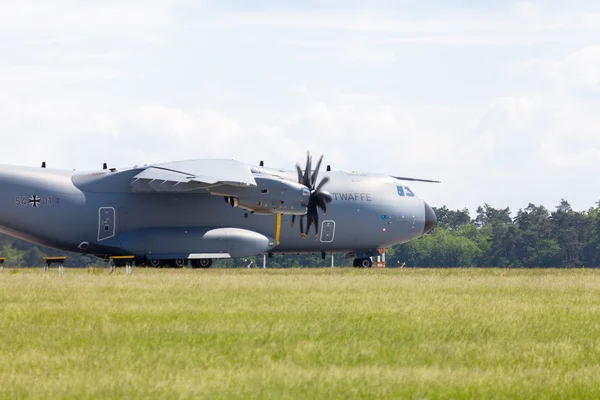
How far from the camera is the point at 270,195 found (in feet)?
127

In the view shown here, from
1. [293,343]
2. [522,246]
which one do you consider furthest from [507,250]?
[293,343]

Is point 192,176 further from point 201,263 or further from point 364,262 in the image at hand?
point 364,262

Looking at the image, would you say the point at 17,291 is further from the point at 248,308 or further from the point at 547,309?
the point at 547,309

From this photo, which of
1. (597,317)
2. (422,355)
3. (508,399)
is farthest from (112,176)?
(508,399)

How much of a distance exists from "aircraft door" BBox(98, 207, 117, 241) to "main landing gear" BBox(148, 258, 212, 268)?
7.83ft

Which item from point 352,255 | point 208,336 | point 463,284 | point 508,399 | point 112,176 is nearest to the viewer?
point 508,399

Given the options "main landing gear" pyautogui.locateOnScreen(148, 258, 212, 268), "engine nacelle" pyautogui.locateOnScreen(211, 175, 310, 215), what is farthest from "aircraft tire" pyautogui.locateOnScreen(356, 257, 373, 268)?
"engine nacelle" pyautogui.locateOnScreen(211, 175, 310, 215)

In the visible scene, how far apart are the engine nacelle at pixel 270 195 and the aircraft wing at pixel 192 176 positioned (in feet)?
1.79

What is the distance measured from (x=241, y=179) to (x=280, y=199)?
2.37m

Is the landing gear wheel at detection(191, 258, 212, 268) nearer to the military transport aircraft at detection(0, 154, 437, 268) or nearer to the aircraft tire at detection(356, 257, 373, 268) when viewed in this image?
the military transport aircraft at detection(0, 154, 437, 268)

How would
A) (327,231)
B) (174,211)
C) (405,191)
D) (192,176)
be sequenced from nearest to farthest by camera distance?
(192,176) < (174,211) < (327,231) < (405,191)

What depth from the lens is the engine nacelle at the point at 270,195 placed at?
38500 mm

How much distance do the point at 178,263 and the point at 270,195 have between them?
6210 mm

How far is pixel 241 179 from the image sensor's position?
3694cm
